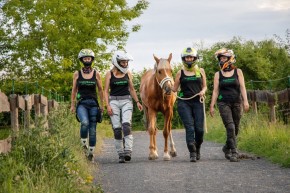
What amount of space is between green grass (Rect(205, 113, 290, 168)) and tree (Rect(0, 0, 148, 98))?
36.0ft

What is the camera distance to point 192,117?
1290 cm

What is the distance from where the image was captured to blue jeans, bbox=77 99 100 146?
12586 millimetres

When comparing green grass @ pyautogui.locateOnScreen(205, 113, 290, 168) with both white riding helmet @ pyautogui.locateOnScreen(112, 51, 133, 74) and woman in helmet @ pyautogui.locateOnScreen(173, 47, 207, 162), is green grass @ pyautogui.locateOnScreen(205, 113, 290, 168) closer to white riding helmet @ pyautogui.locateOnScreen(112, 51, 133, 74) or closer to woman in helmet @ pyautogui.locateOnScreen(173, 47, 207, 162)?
woman in helmet @ pyautogui.locateOnScreen(173, 47, 207, 162)

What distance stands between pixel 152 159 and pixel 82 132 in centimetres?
159

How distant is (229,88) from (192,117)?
902 millimetres

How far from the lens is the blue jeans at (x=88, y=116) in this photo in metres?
12.6

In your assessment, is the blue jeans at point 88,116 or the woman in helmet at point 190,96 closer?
the blue jeans at point 88,116

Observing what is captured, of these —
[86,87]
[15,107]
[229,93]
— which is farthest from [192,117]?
[15,107]

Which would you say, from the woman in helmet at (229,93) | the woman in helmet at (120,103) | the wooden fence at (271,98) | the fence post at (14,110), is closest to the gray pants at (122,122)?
the woman in helmet at (120,103)

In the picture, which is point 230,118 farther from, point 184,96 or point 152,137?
point 152,137

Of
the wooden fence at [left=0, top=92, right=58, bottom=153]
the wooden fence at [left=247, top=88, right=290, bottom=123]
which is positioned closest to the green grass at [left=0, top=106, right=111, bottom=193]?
the wooden fence at [left=0, top=92, right=58, bottom=153]

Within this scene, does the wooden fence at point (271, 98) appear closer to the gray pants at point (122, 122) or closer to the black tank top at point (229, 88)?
the black tank top at point (229, 88)

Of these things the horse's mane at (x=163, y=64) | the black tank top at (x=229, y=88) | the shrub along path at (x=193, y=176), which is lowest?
the shrub along path at (x=193, y=176)

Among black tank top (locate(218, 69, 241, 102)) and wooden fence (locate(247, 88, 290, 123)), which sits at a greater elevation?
black tank top (locate(218, 69, 241, 102))
